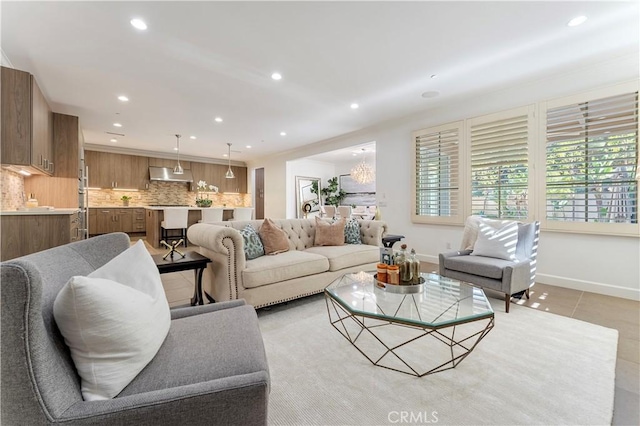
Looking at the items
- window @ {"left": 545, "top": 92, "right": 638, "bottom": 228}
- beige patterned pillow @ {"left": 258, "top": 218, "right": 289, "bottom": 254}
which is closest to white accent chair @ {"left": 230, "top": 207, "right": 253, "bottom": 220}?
beige patterned pillow @ {"left": 258, "top": 218, "right": 289, "bottom": 254}

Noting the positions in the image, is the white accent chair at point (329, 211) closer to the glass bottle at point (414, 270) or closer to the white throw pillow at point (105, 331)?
the glass bottle at point (414, 270)

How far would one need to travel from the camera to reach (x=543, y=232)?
11.9 feet

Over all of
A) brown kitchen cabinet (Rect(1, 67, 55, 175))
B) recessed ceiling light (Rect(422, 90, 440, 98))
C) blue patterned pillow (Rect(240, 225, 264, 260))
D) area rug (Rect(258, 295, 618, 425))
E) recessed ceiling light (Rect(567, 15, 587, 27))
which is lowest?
area rug (Rect(258, 295, 618, 425))

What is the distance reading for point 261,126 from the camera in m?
5.71

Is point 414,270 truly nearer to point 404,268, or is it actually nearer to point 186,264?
point 404,268

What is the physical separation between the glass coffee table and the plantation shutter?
231 cm

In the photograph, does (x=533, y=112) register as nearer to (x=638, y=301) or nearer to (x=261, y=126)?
(x=638, y=301)

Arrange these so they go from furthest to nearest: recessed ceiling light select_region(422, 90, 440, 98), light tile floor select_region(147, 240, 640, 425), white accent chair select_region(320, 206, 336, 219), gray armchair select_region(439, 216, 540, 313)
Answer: white accent chair select_region(320, 206, 336, 219) < recessed ceiling light select_region(422, 90, 440, 98) < gray armchair select_region(439, 216, 540, 313) < light tile floor select_region(147, 240, 640, 425)

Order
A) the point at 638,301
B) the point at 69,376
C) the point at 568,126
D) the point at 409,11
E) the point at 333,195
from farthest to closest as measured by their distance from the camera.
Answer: the point at 333,195 → the point at 568,126 → the point at 638,301 → the point at 409,11 → the point at 69,376

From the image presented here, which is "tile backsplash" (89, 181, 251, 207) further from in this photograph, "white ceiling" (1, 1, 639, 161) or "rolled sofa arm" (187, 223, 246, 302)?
"rolled sofa arm" (187, 223, 246, 302)

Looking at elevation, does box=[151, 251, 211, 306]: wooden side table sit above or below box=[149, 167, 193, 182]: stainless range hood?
below

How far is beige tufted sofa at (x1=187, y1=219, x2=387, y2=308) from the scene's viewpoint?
7.88 feet

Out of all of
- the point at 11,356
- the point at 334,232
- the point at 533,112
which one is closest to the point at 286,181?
the point at 334,232

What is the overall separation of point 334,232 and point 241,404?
2.78 meters
